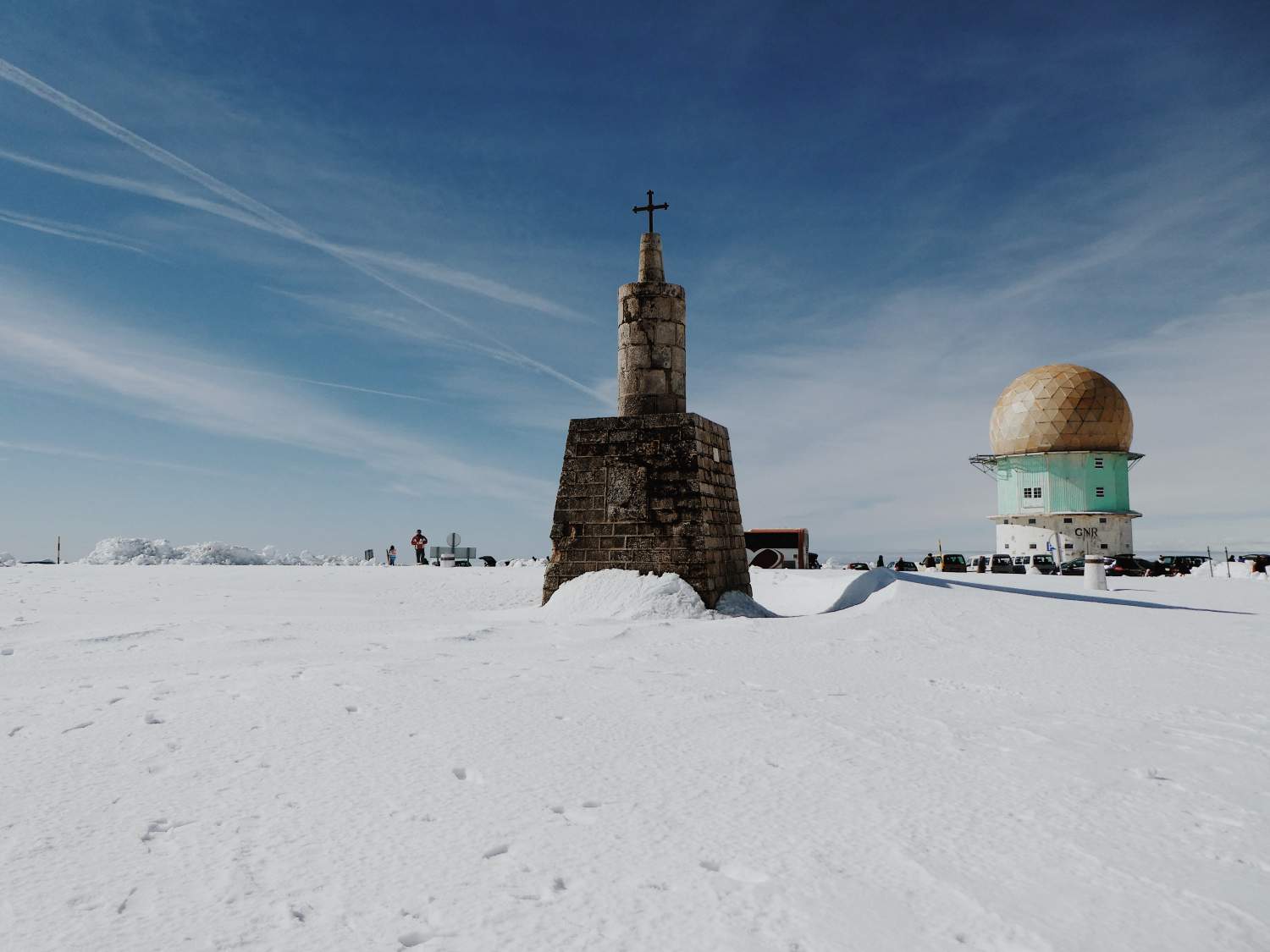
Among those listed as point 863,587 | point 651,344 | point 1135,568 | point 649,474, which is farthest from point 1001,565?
point 649,474

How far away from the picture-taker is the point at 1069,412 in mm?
40062

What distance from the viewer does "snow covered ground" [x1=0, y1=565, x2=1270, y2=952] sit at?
298 centimetres

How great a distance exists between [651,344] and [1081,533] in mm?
36782

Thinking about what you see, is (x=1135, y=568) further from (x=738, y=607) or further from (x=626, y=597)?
(x=626, y=597)

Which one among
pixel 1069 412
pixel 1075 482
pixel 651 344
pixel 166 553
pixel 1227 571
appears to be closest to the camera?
pixel 651 344

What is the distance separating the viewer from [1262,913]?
311 centimetres

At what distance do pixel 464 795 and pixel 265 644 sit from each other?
17.4 ft

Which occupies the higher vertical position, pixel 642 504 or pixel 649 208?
pixel 649 208

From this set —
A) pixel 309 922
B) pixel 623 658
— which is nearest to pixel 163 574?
pixel 623 658

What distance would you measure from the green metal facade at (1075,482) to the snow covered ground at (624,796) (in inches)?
1400

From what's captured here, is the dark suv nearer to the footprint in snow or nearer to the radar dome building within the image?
the radar dome building

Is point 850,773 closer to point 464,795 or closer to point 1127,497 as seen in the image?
point 464,795

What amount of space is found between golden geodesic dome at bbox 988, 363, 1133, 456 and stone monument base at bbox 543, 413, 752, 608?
34.0 metres

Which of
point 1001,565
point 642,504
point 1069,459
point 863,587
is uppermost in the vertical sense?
point 1069,459
